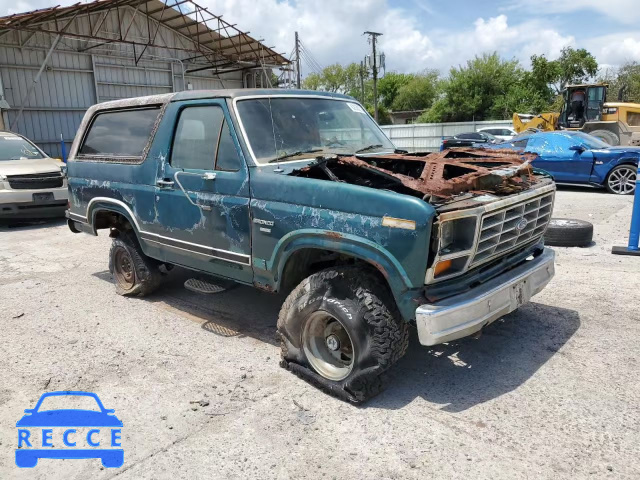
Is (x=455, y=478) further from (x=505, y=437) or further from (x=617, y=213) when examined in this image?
(x=617, y=213)

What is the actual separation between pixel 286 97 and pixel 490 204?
2083 millimetres

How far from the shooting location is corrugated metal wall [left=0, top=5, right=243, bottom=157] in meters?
19.1

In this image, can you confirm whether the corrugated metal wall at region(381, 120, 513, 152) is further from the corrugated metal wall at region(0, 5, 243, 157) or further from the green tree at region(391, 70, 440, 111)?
the green tree at region(391, 70, 440, 111)

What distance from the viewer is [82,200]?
569 cm

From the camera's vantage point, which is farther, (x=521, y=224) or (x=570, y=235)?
(x=570, y=235)

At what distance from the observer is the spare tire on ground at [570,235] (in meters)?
6.98

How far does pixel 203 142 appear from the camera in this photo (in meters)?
4.33

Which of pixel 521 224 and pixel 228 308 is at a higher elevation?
pixel 521 224

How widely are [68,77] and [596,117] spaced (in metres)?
20.7

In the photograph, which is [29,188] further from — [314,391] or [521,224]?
[521,224]

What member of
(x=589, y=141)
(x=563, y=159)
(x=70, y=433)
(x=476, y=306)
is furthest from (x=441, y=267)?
(x=589, y=141)

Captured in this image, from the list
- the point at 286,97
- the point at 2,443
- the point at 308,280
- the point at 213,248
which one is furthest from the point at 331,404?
the point at 286,97

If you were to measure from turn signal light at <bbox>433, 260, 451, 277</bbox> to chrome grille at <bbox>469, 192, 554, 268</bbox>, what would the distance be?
6.5 inches

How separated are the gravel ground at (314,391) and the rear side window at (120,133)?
1.64m
